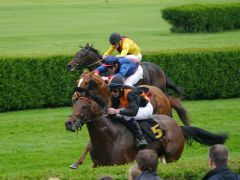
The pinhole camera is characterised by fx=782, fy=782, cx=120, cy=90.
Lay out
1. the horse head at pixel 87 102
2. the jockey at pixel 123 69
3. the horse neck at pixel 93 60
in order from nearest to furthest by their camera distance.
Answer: the horse head at pixel 87 102 → the jockey at pixel 123 69 → the horse neck at pixel 93 60

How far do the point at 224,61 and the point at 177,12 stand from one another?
1486 centimetres

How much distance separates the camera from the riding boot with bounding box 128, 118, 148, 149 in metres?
10.6

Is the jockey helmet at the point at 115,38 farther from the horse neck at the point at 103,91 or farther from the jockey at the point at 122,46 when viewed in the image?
the horse neck at the point at 103,91

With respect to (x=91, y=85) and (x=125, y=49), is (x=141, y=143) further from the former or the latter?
(x=125, y=49)

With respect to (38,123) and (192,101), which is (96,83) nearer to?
(38,123)

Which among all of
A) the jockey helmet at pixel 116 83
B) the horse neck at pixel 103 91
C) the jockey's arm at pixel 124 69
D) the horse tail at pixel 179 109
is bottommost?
the horse tail at pixel 179 109

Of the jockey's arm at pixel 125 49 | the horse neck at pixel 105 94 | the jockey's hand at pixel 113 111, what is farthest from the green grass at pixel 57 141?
the jockey's arm at pixel 125 49

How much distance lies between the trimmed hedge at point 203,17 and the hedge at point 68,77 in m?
14.2

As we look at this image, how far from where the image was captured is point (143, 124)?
425 inches

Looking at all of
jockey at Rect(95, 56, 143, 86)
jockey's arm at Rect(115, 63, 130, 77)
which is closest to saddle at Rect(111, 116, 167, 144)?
jockey at Rect(95, 56, 143, 86)

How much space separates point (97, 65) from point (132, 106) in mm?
5350

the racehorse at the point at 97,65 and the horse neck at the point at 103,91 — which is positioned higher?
the horse neck at the point at 103,91

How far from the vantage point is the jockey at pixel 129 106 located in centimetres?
1047

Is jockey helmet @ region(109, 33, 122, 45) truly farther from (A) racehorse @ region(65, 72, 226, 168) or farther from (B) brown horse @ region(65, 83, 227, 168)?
(B) brown horse @ region(65, 83, 227, 168)
